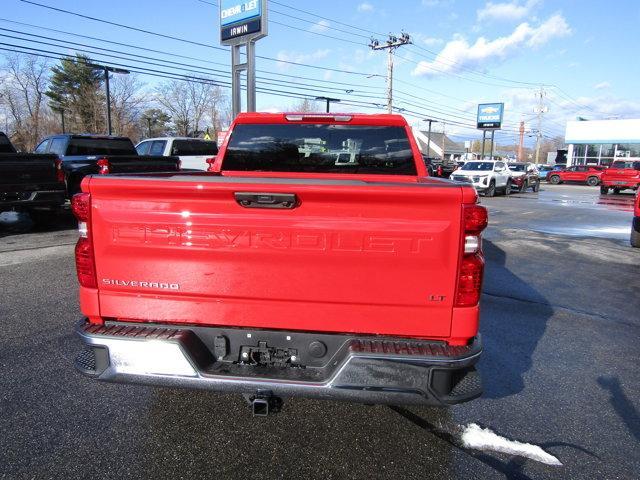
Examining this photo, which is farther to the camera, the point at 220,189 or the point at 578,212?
the point at 578,212

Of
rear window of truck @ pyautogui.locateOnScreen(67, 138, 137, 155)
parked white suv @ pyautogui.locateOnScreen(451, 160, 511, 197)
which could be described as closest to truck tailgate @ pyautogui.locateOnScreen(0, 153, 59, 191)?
rear window of truck @ pyautogui.locateOnScreen(67, 138, 137, 155)

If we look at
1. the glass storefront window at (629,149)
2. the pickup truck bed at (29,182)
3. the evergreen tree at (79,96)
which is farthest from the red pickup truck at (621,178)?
the evergreen tree at (79,96)

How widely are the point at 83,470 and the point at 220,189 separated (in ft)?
5.68

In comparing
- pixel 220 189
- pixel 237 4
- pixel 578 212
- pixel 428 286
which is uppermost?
pixel 237 4

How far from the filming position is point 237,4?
17578 mm

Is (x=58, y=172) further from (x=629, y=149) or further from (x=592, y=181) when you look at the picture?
(x=629, y=149)

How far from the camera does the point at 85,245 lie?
8.62ft

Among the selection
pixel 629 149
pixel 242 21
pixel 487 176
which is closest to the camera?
pixel 242 21

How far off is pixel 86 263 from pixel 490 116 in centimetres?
6272

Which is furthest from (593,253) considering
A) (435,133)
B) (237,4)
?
(435,133)

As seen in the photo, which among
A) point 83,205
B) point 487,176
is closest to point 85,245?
point 83,205

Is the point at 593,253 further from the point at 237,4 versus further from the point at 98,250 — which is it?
the point at 237,4

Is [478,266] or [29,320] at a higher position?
[478,266]

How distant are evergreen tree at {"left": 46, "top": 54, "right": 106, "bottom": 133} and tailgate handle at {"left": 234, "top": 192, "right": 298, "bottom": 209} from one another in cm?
5940
